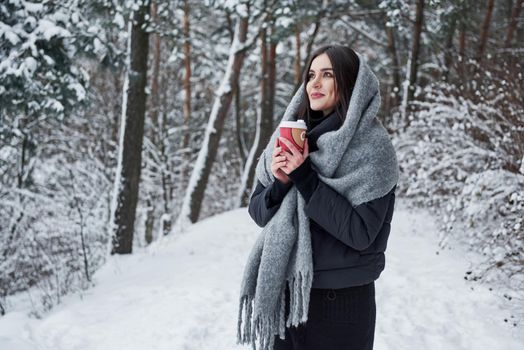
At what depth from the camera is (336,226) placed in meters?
1.66

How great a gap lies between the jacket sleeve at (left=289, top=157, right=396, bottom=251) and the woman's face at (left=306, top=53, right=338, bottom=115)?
0.29m

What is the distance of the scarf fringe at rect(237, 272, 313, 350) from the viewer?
5.64 feet

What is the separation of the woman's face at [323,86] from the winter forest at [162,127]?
2.46 m

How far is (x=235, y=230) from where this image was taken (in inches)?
305

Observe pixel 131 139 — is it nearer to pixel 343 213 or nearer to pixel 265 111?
pixel 265 111

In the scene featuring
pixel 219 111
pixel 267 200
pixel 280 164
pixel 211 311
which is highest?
pixel 280 164

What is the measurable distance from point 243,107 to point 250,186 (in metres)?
5.80

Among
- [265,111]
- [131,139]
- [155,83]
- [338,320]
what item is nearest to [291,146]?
[338,320]

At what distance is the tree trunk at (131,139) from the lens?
6.79 m

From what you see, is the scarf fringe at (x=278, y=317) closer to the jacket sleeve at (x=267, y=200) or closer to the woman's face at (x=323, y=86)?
the jacket sleeve at (x=267, y=200)

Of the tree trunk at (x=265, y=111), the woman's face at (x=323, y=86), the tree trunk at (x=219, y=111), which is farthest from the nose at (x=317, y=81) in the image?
the tree trunk at (x=265, y=111)

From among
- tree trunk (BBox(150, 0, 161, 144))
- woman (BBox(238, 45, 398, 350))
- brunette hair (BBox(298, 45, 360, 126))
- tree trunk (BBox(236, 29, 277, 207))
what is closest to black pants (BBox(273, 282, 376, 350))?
woman (BBox(238, 45, 398, 350))

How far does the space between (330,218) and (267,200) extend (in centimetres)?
34

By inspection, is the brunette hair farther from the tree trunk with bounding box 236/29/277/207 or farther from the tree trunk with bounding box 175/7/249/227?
the tree trunk with bounding box 236/29/277/207
